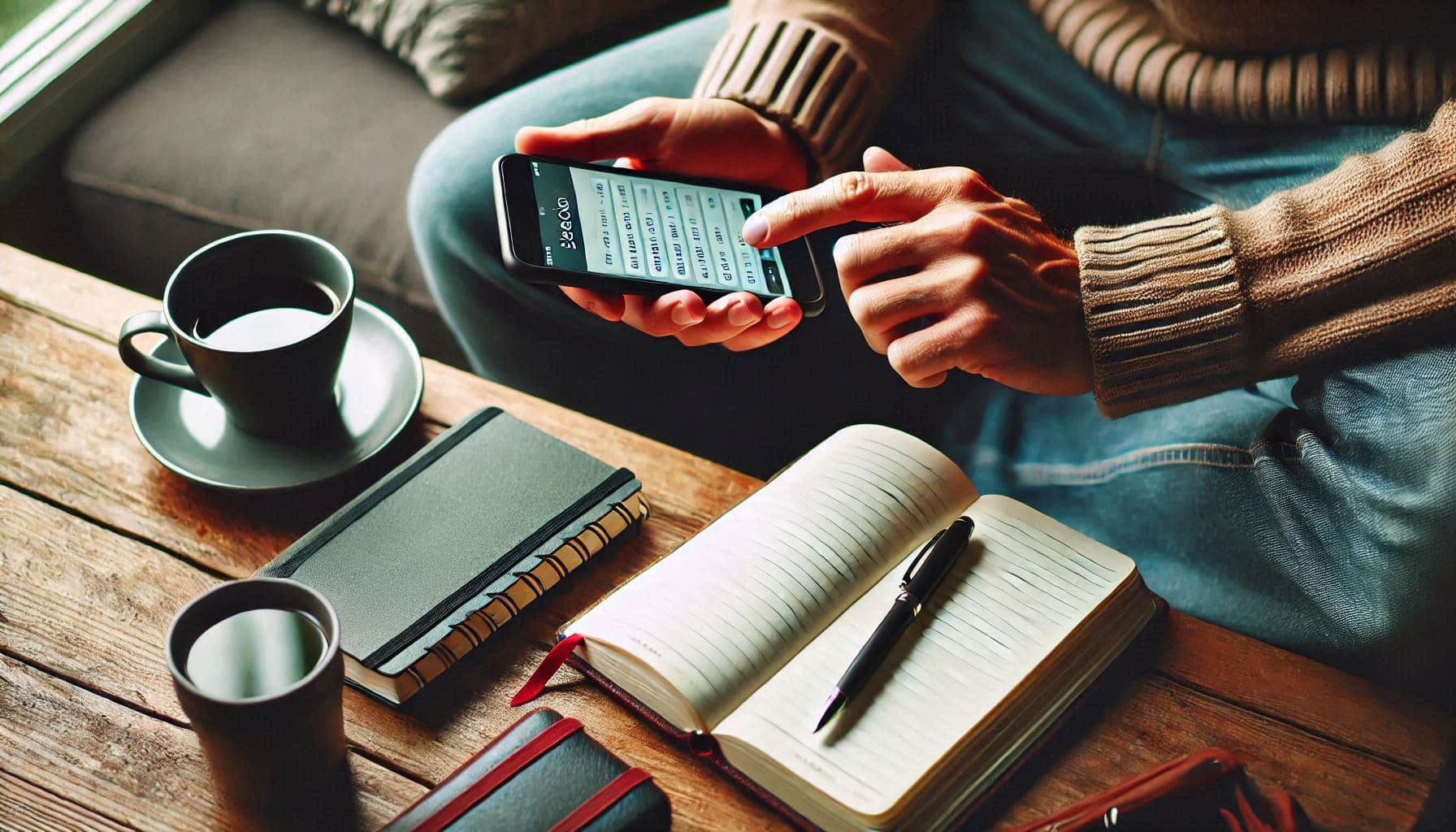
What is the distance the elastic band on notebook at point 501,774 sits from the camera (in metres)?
0.55

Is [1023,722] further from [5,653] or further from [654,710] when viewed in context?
[5,653]

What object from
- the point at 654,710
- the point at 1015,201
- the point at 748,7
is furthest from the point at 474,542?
the point at 748,7

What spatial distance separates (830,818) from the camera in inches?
22.9

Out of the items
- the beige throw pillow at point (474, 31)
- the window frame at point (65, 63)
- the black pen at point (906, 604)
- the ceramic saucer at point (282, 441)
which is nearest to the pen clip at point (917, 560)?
the black pen at point (906, 604)

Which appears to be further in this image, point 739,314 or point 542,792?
point 739,314

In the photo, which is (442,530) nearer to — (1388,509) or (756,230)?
(756,230)

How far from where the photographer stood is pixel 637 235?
0.84 m

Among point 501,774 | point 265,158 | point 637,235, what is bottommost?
point 265,158

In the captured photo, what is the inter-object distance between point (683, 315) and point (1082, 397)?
44 centimetres

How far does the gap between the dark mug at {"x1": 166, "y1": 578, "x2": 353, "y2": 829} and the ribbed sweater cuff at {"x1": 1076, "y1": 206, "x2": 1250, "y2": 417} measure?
0.56 m

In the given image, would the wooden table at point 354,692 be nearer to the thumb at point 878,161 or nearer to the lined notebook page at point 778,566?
the lined notebook page at point 778,566

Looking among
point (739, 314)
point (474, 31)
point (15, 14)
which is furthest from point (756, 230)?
point (15, 14)

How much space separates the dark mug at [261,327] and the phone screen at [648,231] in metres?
0.16

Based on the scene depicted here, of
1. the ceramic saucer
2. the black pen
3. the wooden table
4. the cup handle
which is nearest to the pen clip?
the black pen
